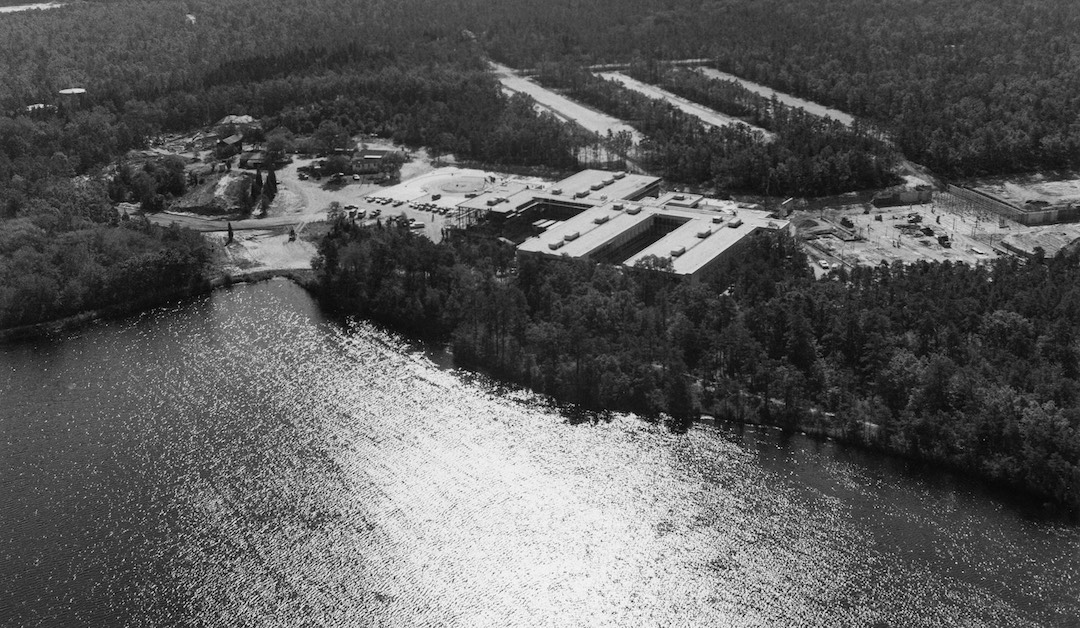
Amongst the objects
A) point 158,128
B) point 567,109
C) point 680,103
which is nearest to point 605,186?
point 567,109

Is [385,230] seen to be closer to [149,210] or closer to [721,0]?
[149,210]

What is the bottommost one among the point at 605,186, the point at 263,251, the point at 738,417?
the point at 263,251

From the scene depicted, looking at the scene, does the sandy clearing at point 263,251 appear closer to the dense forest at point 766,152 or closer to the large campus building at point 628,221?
the large campus building at point 628,221

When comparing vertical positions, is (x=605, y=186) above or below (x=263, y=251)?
above

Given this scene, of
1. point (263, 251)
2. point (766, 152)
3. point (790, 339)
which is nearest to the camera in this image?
point (790, 339)

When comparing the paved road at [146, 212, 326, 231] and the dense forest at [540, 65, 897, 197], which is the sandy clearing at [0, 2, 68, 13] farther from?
the dense forest at [540, 65, 897, 197]

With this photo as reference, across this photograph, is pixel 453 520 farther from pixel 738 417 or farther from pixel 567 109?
pixel 567 109

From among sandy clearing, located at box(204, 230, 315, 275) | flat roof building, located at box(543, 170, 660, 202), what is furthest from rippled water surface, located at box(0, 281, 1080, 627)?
flat roof building, located at box(543, 170, 660, 202)

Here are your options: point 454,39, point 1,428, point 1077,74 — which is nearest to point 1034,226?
point 1077,74
